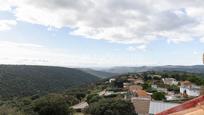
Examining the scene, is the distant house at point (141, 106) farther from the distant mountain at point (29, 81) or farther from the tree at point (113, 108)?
the distant mountain at point (29, 81)

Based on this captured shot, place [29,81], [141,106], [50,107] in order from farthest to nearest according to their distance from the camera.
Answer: [29,81], [141,106], [50,107]

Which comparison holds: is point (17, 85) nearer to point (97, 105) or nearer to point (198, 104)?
point (97, 105)

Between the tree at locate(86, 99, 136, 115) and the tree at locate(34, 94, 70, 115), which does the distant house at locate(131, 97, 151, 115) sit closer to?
the tree at locate(86, 99, 136, 115)

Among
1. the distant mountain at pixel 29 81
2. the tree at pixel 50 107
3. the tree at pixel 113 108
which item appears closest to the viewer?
the tree at pixel 113 108

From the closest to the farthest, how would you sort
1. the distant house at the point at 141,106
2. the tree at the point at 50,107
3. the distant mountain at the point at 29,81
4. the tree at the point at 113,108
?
1. the tree at the point at 113,108
2. the tree at the point at 50,107
3. the distant house at the point at 141,106
4. the distant mountain at the point at 29,81

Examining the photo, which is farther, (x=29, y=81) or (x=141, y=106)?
(x=29, y=81)

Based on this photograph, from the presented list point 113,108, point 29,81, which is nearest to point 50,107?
point 113,108

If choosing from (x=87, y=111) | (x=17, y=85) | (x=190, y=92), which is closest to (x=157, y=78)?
(x=190, y=92)

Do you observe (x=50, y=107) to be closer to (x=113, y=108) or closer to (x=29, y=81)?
(x=113, y=108)

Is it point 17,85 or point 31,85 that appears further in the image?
point 31,85

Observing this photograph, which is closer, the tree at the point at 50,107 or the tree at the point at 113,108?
the tree at the point at 113,108

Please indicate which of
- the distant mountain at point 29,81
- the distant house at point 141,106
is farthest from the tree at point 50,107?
the distant mountain at point 29,81
